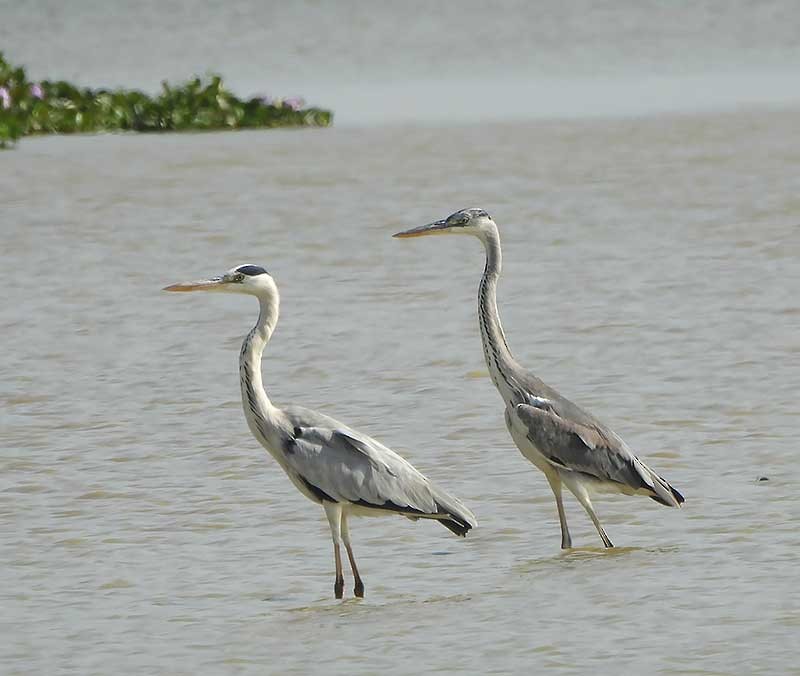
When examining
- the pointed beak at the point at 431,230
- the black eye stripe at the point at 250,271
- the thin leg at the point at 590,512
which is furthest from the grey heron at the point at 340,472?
the pointed beak at the point at 431,230

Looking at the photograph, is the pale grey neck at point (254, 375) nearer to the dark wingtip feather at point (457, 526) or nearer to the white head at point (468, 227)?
the dark wingtip feather at point (457, 526)

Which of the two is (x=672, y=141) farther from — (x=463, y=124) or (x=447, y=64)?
(x=447, y=64)

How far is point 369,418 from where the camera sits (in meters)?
11.2

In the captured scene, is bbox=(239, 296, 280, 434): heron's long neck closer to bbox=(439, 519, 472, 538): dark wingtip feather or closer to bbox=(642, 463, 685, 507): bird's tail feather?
bbox=(439, 519, 472, 538): dark wingtip feather

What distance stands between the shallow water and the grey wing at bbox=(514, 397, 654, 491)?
0.31 m

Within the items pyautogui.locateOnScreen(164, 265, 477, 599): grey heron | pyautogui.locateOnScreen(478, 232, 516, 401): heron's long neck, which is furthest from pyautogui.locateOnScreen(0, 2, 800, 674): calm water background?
pyautogui.locateOnScreen(478, 232, 516, 401): heron's long neck

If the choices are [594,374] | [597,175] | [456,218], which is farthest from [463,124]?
[456,218]

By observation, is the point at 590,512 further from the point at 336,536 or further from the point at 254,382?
the point at 254,382

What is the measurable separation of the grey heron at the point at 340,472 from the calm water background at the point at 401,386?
0.28 meters

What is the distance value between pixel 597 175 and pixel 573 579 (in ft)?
51.7

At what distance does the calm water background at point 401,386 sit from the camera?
23.9 ft

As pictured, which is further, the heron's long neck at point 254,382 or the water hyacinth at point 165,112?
the water hyacinth at point 165,112

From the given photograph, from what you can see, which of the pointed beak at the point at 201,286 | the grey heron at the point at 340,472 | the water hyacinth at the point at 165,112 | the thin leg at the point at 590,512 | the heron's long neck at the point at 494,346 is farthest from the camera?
the water hyacinth at the point at 165,112

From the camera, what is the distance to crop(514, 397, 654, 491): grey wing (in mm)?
8398
